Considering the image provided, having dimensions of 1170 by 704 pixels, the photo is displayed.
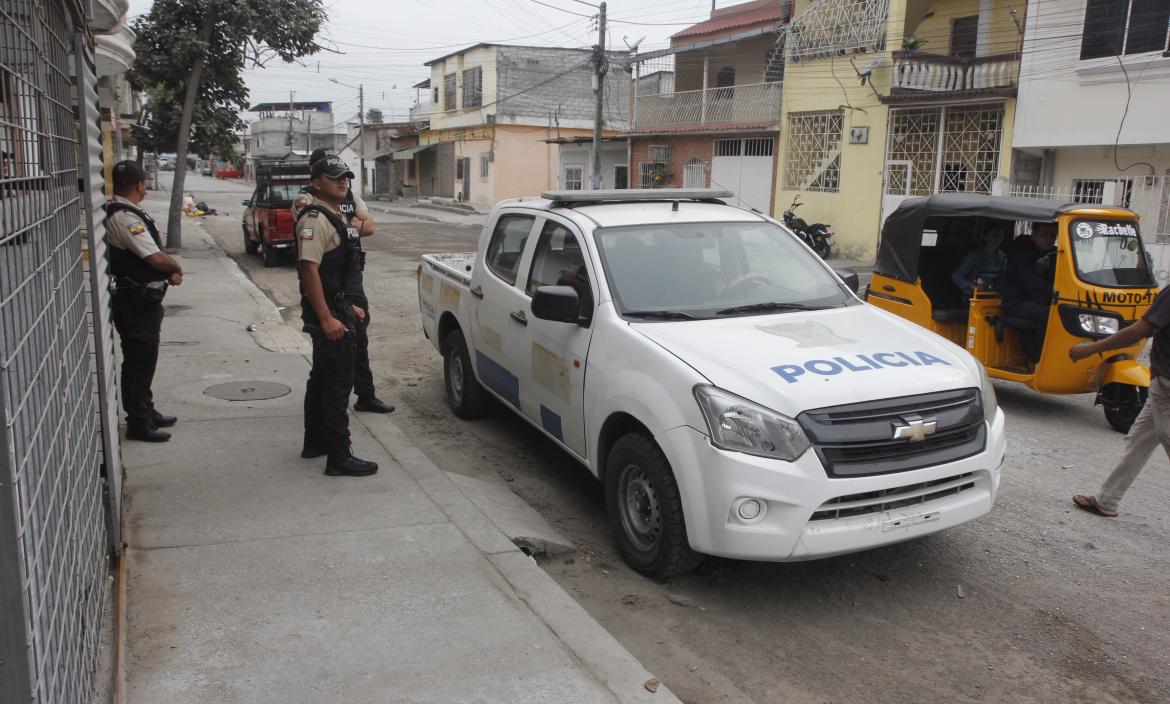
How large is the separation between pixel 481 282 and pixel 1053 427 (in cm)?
472

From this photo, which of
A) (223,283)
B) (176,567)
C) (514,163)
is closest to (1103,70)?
(223,283)

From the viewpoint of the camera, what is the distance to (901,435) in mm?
4008

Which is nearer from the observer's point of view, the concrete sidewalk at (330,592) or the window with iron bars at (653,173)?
the concrete sidewalk at (330,592)

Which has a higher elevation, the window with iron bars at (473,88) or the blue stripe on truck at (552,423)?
Answer: the window with iron bars at (473,88)

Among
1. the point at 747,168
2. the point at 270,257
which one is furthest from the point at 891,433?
the point at 747,168

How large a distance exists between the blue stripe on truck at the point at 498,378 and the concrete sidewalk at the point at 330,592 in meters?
0.71

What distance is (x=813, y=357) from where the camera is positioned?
14.0 ft

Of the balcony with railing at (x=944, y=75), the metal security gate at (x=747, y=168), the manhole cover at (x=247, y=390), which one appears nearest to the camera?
the manhole cover at (x=247, y=390)

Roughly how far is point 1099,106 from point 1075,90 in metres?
0.58

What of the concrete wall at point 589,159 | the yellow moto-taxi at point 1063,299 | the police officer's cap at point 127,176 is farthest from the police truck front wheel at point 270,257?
the concrete wall at point 589,159

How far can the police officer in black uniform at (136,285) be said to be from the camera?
221 inches

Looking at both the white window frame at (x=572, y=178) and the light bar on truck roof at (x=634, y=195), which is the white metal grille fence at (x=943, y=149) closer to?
the light bar on truck roof at (x=634, y=195)

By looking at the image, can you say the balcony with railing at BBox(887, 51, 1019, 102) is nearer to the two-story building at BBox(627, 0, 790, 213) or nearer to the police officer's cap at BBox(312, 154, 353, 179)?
the two-story building at BBox(627, 0, 790, 213)

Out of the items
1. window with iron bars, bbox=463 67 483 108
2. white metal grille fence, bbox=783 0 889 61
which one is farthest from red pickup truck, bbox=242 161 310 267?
window with iron bars, bbox=463 67 483 108
